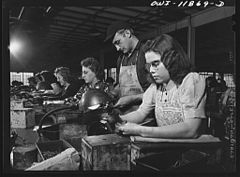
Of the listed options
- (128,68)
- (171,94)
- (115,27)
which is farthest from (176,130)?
(115,27)

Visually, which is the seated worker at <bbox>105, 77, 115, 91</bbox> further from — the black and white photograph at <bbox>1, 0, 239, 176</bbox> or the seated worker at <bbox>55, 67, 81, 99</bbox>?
the seated worker at <bbox>55, 67, 81, 99</bbox>

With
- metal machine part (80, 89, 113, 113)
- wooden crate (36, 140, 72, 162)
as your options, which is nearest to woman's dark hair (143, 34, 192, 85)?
metal machine part (80, 89, 113, 113)

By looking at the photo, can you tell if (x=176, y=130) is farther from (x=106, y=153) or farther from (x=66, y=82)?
(x=66, y=82)

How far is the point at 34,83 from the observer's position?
2150mm

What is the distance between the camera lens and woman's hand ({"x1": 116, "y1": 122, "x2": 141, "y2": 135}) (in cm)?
200

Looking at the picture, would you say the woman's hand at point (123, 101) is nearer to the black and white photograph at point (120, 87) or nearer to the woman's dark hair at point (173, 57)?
the black and white photograph at point (120, 87)

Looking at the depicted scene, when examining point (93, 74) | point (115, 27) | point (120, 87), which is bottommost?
point (120, 87)

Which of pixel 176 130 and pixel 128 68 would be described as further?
pixel 128 68

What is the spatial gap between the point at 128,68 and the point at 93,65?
0.27 m

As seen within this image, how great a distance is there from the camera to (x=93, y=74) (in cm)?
211

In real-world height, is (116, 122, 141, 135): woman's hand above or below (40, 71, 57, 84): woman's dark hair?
below

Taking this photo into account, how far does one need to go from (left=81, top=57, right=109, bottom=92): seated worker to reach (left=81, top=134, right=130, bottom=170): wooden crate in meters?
0.39

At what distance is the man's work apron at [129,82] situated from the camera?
205 cm

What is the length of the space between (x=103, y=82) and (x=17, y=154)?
0.82m
